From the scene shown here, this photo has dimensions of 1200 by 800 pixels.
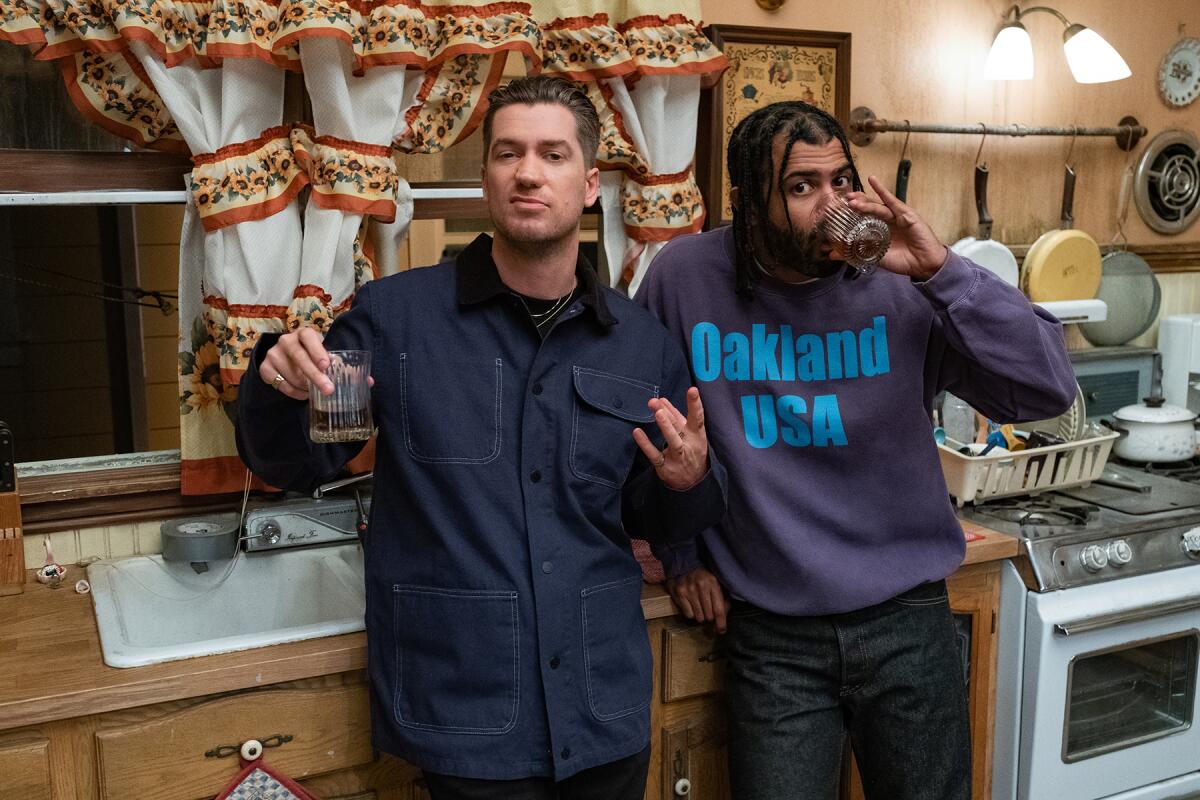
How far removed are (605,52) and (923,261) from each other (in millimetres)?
869

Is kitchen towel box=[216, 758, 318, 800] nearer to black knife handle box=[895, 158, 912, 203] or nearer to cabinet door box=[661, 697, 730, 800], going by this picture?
cabinet door box=[661, 697, 730, 800]

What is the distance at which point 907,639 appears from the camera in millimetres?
1820

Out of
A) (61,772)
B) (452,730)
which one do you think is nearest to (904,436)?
(452,730)

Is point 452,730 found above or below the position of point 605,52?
below

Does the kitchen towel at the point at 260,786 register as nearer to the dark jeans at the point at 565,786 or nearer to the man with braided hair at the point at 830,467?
the dark jeans at the point at 565,786

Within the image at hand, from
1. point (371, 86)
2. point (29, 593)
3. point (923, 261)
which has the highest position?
point (371, 86)

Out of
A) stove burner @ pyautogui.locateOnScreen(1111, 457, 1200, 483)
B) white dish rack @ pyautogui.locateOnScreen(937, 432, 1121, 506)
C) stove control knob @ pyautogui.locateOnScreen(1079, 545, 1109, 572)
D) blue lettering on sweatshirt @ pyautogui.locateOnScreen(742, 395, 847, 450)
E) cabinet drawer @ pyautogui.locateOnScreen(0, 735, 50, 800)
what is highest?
blue lettering on sweatshirt @ pyautogui.locateOnScreen(742, 395, 847, 450)

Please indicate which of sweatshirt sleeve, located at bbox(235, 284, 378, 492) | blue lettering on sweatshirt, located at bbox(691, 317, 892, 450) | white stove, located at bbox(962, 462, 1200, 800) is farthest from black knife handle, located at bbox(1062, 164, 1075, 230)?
sweatshirt sleeve, located at bbox(235, 284, 378, 492)

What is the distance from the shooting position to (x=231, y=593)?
7.19 feet

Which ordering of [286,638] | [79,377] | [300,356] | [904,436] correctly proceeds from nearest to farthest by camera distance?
[300,356] → [286,638] → [904,436] → [79,377]

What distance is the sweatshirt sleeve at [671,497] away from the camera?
1637 millimetres

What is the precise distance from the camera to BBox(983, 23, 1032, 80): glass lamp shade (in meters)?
2.85

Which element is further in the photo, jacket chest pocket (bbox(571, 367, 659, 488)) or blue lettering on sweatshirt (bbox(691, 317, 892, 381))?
blue lettering on sweatshirt (bbox(691, 317, 892, 381))

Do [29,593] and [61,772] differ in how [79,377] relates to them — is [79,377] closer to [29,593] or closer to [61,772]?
[29,593]
